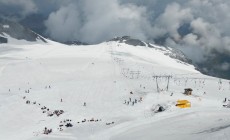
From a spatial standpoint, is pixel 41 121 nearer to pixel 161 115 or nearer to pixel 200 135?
pixel 161 115

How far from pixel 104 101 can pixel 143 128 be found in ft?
134

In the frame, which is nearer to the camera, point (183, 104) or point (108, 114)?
point (108, 114)

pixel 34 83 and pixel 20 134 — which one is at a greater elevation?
pixel 34 83

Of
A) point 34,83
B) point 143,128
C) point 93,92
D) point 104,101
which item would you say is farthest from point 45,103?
point 34,83

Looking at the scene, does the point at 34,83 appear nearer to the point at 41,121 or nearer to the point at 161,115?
the point at 41,121

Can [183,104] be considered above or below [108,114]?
above

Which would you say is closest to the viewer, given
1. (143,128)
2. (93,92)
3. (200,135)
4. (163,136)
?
(200,135)

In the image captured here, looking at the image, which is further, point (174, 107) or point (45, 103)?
point (45, 103)

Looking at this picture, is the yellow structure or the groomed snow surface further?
the yellow structure

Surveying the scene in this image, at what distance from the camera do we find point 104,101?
114875 millimetres

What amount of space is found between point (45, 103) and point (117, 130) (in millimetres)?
36279

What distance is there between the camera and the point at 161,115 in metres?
88.1

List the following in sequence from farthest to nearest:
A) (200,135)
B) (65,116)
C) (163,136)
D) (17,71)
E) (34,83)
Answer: (17,71) < (34,83) < (65,116) < (163,136) < (200,135)

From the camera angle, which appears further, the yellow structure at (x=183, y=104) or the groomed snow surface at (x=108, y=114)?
the yellow structure at (x=183, y=104)
